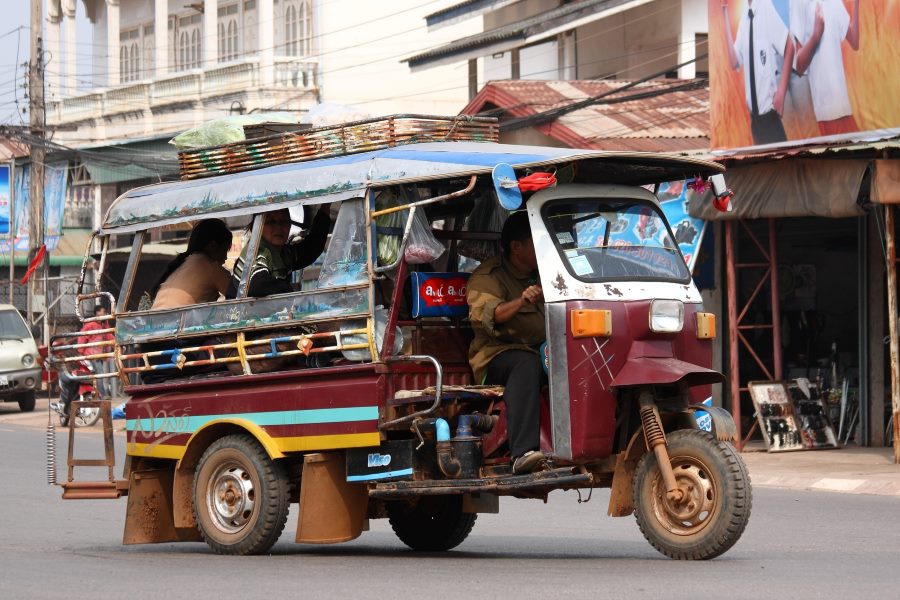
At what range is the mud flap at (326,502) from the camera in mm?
9227

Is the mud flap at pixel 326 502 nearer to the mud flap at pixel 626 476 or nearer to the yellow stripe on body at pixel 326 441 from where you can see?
the yellow stripe on body at pixel 326 441

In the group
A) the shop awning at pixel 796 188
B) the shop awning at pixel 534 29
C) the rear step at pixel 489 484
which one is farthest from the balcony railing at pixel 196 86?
the rear step at pixel 489 484

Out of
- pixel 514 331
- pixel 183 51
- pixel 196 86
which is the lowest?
pixel 514 331

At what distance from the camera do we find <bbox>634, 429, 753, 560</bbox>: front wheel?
26.4ft

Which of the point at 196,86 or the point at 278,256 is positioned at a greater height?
the point at 196,86

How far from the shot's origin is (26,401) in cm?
2922

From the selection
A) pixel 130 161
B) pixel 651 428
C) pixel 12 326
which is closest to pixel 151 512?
pixel 651 428

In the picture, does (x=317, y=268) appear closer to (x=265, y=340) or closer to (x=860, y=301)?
(x=265, y=340)

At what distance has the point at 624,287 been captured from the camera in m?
8.57

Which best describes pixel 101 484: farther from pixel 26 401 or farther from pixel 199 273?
pixel 26 401

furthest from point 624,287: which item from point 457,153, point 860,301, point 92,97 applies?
point 92,97

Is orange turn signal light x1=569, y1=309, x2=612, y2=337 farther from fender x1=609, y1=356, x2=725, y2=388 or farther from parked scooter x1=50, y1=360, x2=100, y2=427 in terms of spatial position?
parked scooter x1=50, y1=360, x2=100, y2=427

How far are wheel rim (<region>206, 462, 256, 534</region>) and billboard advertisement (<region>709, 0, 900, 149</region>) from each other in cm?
898

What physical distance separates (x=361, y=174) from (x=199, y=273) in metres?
1.81
